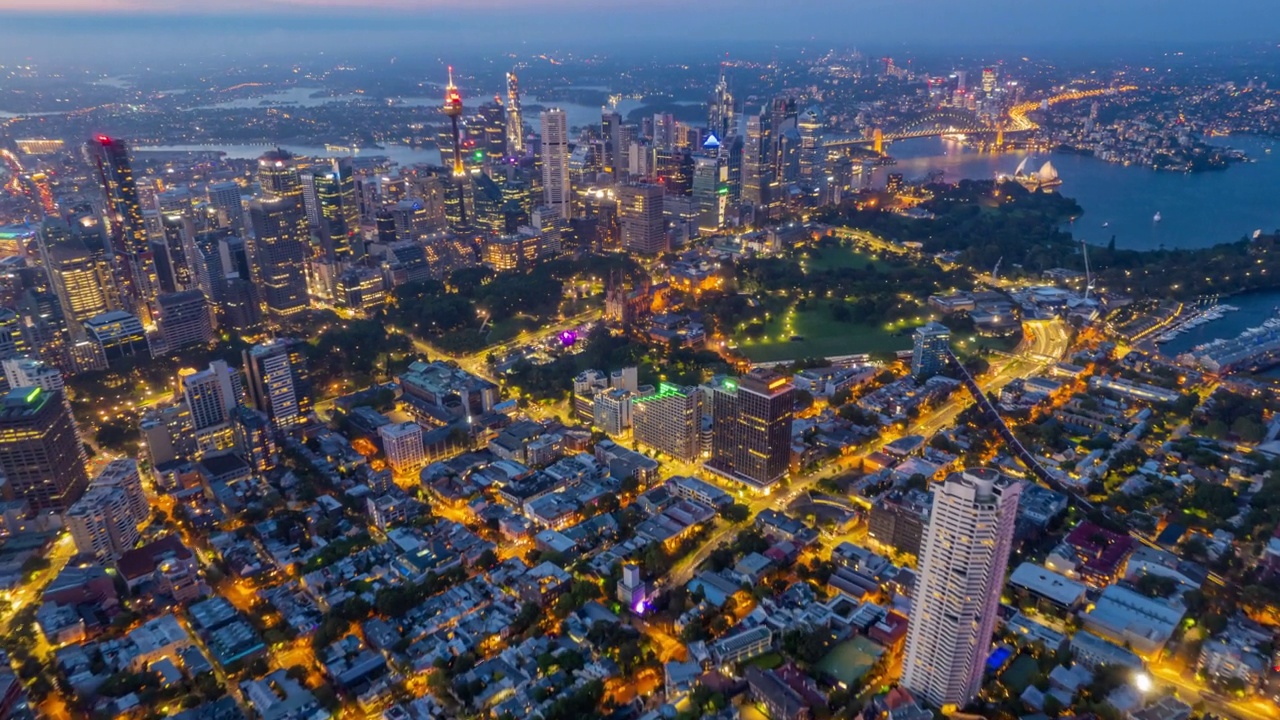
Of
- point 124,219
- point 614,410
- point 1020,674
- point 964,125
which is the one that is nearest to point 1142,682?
point 1020,674

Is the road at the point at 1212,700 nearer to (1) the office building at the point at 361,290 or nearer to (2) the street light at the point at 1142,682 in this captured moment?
(2) the street light at the point at 1142,682

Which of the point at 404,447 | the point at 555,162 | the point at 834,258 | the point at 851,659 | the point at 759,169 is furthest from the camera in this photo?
the point at 759,169

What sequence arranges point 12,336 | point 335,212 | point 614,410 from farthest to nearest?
point 335,212 → point 12,336 → point 614,410

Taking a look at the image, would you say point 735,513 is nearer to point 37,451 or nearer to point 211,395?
point 211,395

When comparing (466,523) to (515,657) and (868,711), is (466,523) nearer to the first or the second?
(515,657)

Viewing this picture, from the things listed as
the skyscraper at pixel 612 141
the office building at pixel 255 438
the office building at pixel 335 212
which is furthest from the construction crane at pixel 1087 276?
the office building at pixel 335 212

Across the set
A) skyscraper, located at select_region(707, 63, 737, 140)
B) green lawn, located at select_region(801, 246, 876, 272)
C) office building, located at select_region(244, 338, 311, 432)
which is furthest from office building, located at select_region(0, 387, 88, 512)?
skyscraper, located at select_region(707, 63, 737, 140)

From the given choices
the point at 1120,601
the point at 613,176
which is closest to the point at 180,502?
the point at 1120,601

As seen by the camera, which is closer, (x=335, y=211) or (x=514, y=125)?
(x=335, y=211)
